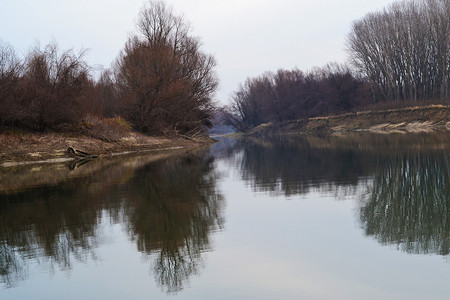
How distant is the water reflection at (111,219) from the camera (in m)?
6.38

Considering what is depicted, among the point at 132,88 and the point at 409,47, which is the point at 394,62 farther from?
the point at 132,88

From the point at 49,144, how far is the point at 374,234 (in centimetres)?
2495

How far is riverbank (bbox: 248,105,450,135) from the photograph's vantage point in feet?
178

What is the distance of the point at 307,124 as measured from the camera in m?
88.8

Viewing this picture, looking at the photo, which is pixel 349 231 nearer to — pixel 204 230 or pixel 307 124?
pixel 204 230

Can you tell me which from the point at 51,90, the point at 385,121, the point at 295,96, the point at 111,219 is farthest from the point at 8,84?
the point at 295,96

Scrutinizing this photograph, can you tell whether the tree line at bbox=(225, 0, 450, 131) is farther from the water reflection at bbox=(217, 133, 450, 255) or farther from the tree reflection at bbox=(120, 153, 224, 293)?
the tree reflection at bbox=(120, 153, 224, 293)

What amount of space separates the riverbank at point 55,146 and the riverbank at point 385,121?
27586 millimetres

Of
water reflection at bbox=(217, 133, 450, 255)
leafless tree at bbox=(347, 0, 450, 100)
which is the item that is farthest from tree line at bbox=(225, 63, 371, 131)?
water reflection at bbox=(217, 133, 450, 255)

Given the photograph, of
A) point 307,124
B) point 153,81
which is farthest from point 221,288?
point 307,124

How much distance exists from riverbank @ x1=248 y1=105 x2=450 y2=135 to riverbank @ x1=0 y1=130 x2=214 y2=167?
27.6 m

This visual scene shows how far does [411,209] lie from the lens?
27.5ft

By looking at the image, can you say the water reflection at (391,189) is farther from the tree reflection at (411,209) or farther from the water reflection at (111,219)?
the water reflection at (111,219)

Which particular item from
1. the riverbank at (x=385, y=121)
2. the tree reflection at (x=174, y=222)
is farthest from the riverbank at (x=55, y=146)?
the riverbank at (x=385, y=121)
